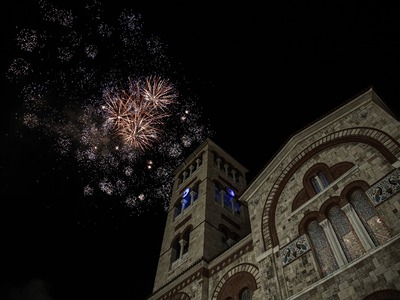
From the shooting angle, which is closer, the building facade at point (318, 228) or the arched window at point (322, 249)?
the building facade at point (318, 228)

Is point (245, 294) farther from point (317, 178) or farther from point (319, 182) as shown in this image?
point (317, 178)

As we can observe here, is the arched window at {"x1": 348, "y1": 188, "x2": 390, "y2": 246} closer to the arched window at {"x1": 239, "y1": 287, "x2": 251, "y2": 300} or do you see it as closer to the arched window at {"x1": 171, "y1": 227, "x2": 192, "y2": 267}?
the arched window at {"x1": 239, "y1": 287, "x2": 251, "y2": 300}

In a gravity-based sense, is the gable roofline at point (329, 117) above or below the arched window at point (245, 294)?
above

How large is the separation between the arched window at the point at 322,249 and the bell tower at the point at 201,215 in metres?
6.82

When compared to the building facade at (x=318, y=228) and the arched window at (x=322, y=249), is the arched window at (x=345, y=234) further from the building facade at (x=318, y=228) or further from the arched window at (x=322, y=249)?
the arched window at (x=322, y=249)

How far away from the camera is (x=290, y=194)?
1730 centimetres

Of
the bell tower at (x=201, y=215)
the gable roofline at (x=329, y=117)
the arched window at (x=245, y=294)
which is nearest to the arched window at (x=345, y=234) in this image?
the gable roofline at (x=329, y=117)

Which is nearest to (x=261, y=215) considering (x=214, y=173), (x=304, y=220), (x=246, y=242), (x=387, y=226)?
(x=246, y=242)

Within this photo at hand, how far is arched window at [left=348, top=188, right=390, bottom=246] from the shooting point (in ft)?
39.0

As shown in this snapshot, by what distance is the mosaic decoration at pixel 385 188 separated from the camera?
1240 cm

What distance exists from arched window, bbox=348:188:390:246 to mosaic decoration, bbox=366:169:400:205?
0.42 m

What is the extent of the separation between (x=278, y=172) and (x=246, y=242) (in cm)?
450

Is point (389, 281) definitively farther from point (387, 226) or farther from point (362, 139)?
point (362, 139)

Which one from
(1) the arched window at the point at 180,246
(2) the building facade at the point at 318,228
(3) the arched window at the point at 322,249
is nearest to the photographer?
(2) the building facade at the point at 318,228
